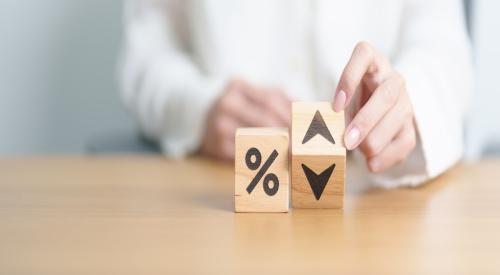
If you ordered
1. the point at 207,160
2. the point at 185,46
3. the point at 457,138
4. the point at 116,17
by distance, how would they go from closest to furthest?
the point at 457,138 < the point at 207,160 < the point at 185,46 < the point at 116,17

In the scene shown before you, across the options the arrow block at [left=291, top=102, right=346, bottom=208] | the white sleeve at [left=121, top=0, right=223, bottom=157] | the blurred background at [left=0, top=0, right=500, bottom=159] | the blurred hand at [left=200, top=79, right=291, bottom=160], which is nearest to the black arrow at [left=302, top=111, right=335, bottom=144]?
the arrow block at [left=291, top=102, right=346, bottom=208]

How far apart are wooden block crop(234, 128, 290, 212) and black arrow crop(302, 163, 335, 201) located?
0.08 feet

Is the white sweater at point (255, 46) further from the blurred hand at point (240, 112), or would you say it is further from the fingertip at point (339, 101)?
the fingertip at point (339, 101)

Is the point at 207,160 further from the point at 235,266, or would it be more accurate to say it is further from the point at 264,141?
the point at 235,266

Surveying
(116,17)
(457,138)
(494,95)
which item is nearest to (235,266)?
(457,138)

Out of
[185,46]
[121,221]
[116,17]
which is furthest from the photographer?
[116,17]

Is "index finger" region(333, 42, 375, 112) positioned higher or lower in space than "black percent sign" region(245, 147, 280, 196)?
higher

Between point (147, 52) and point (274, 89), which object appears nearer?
point (274, 89)

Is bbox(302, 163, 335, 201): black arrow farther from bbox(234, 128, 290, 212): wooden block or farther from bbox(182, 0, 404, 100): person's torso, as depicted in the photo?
bbox(182, 0, 404, 100): person's torso

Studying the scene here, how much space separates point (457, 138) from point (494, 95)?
610mm

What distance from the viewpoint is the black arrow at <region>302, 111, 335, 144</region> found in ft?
2.63

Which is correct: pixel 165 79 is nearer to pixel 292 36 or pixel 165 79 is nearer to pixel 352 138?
pixel 292 36

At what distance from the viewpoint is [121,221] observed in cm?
78

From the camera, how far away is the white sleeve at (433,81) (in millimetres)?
961
